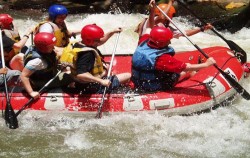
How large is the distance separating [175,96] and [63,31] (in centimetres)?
206

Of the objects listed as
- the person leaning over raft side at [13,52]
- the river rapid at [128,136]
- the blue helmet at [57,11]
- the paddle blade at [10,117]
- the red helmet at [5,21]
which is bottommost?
the river rapid at [128,136]

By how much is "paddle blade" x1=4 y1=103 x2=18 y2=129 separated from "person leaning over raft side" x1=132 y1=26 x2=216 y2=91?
1.62m

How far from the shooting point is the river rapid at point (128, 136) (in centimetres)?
531

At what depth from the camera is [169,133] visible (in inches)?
224

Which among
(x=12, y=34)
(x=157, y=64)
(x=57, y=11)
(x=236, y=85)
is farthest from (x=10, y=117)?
(x=236, y=85)

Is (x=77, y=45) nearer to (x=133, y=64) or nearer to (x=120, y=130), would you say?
(x=133, y=64)

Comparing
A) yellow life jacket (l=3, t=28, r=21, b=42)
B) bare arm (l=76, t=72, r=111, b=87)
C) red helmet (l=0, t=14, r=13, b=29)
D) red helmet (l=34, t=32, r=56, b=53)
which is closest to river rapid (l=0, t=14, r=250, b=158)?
bare arm (l=76, t=72, r=111, b=87)

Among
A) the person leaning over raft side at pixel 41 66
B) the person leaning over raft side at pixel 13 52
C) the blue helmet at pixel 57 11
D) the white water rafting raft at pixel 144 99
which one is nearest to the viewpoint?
the person leaning over raft side at pixel 41 66

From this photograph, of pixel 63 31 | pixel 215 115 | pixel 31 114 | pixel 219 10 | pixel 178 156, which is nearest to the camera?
pixel 178 156

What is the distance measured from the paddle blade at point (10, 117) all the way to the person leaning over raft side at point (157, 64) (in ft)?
5.33

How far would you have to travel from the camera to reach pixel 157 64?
5.42 m

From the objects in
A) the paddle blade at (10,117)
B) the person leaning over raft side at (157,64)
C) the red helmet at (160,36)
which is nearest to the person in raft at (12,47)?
the paddle blade at (10,117)

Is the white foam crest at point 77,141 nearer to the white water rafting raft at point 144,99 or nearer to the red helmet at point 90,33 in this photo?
the white water rafting raft at point 144,99

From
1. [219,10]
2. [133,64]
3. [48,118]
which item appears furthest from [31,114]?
[219,10]
